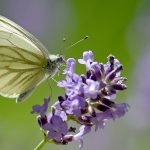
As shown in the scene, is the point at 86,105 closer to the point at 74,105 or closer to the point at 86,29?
the point at 74,105

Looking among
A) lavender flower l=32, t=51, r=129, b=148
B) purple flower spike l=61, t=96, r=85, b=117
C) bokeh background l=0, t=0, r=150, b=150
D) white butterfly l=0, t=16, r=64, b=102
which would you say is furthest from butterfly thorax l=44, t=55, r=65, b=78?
bokeh background l=0, t=0, r=150, b=150

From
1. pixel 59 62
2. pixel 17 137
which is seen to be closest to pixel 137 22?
pixel 17 137

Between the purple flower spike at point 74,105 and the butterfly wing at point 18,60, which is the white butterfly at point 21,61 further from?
the purple flower spike at point 74,105

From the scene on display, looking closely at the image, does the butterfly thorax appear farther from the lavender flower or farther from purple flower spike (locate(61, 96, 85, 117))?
purple flower spike (locate(61, 96, 85, 117))

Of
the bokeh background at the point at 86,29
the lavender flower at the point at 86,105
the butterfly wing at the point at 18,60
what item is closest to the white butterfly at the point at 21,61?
the butterfly wing at the point at 18,60

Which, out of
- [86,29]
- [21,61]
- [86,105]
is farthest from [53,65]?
[86,29]

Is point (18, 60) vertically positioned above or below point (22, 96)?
above
